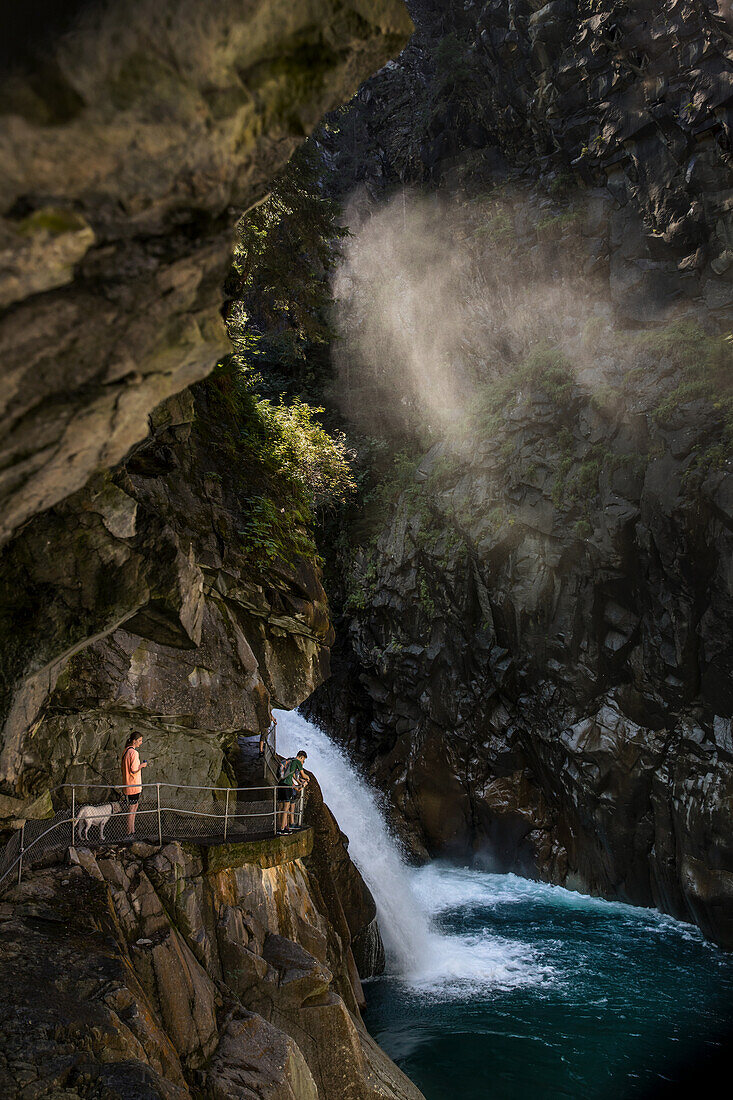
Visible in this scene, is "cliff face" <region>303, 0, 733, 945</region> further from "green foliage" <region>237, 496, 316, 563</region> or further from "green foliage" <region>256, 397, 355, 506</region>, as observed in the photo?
"green foliage" <region>237, 496, 316, 563</region>

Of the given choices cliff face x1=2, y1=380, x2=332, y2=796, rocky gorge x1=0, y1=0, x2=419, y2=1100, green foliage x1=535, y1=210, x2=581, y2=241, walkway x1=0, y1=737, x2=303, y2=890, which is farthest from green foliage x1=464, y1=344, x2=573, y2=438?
walkway x1=0, y1=737, x2=303, y2=890

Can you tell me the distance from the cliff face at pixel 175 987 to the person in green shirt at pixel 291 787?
1.90 feet

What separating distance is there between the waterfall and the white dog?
9558 millimetres

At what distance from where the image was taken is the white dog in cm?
757

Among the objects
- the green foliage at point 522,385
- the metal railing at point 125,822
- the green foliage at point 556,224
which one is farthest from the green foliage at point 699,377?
the metal railing at point 125,822

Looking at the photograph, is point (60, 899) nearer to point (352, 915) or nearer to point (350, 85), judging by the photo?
point (350, 85)

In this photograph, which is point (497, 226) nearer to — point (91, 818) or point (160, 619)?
point (160, 619)

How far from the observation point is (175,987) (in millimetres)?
6484

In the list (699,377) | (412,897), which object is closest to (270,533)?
(412,897)

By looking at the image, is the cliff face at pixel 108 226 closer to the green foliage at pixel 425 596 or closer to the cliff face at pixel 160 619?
the cliff face at pixel 160 619

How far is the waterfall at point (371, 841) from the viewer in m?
14.9

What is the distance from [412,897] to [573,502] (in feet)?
37.8

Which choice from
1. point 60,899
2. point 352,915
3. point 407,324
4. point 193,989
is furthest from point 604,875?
point 407,324

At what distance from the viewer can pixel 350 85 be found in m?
3.69
